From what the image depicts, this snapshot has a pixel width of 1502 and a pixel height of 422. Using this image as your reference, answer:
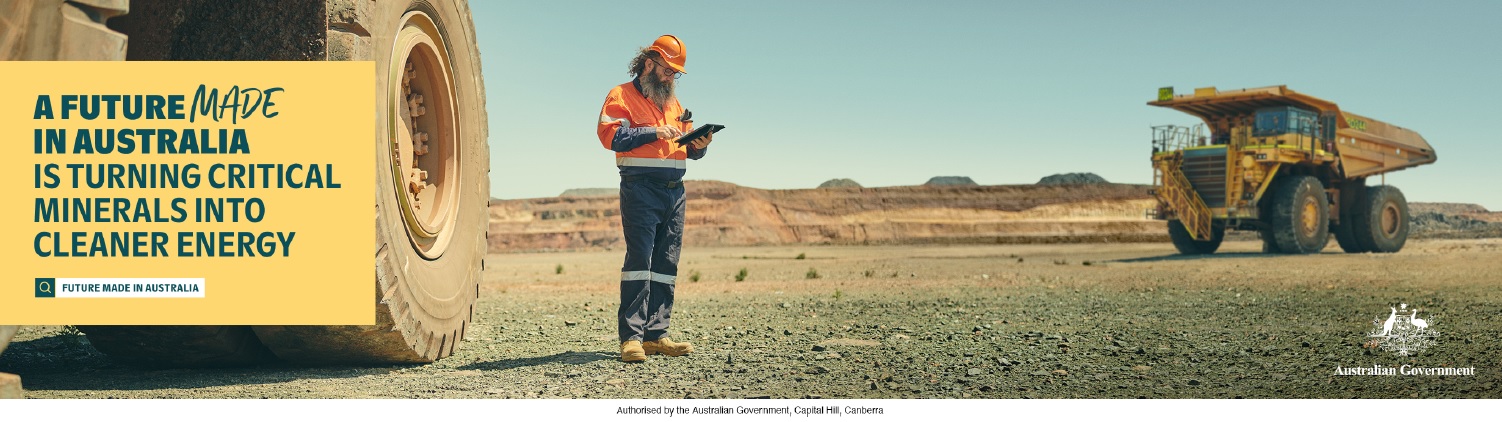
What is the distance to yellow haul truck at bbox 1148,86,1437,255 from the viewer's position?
20.1 metres

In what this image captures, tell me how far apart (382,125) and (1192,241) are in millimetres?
21401

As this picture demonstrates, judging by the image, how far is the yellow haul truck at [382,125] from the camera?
317cm

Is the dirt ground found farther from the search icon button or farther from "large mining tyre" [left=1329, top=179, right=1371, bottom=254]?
"large mining tyre" [left=1329, top=179, right=1371, bottom=254]

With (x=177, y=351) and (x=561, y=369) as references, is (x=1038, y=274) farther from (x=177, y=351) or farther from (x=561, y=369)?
(x=177, y=351)

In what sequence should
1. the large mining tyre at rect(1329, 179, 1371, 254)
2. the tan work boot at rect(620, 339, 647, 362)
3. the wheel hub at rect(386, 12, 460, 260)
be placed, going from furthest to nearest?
the large mining tyre at rect(1329, 179, 1371, 254) → the tan work boot at rect(620, 339, 647, 362) → the wheel hub at rect(386, 12, 460, 260)

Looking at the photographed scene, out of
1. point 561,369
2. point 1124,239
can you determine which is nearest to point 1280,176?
point 561,369

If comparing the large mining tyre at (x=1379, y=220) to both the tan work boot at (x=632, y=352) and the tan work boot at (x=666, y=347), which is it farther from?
the tan work boot at (x=632, y=352)

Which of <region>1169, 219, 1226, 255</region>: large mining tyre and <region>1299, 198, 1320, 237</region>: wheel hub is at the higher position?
<region>1299, 198, 1320, 237</region>: wheel hub

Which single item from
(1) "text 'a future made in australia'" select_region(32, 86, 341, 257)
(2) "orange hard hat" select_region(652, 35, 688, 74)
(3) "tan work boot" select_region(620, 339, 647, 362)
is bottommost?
(3) "tan work boot" select_region(620, 339, 647, 362)

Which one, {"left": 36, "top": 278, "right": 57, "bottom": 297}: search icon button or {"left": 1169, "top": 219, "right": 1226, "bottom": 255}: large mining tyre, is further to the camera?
{"left": 1169, "top": 219, "right": 1226, "bottom": 255}: large mining tyre

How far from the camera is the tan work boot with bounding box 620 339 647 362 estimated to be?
483cm

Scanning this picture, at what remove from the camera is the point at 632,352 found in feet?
15.9

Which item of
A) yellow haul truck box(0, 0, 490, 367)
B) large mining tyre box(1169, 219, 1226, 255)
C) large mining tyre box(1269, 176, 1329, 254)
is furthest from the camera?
large mining tyre box(1169, 219, 1226, 255)

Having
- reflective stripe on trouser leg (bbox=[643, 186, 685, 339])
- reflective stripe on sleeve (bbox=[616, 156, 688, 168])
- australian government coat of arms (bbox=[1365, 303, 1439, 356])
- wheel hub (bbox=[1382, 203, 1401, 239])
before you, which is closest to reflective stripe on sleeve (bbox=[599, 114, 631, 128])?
reflective stripe on sleeve (bbox=[616, 156, 688, 168])
